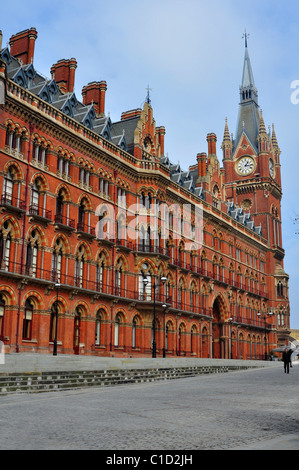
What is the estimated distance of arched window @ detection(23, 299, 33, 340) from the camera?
35.3 m

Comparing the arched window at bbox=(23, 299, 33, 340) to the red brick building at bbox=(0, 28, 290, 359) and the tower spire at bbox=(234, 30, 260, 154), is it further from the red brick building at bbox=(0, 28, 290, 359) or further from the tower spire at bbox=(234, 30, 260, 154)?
the tower spire at bbox=(234, 30, 260, 154)

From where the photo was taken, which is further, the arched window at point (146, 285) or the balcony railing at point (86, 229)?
the arched window at point (146, 285)

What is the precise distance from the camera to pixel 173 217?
5491 centimetres

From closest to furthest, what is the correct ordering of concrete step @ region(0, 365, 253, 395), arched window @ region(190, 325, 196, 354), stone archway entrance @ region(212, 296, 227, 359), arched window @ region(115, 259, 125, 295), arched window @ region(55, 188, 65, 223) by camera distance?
concrete step @ region(0, 365, 253, 395) → arched window @ region(55, 188, 65, 223) → arched window @ region(115, 259, 125, 295) → arched window @ region(190, 325, 196, 354) → stone archway entrance @ region(212, 296, 227, 359)

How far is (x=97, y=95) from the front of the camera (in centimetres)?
5116

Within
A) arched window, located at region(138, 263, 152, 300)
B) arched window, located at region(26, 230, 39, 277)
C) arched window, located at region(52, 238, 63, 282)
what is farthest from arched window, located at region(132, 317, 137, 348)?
Result: arched window, located at region(26, 230, 39, 277)

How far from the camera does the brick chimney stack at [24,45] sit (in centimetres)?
4191

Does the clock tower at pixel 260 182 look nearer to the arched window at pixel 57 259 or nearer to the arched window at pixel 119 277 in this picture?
the arched window at pixel 119 277

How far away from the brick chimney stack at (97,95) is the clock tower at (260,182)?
1528 inches

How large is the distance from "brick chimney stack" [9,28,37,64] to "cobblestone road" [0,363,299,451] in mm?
29744

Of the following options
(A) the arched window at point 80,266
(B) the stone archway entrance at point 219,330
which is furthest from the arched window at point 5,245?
(B) the stone archway entrance at point 219,330

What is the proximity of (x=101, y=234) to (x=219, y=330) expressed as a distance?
29.1 meters

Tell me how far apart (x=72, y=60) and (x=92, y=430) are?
4016cm

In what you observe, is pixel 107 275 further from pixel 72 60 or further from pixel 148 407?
pixel 148 407
